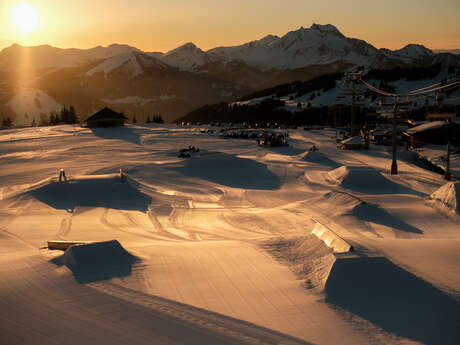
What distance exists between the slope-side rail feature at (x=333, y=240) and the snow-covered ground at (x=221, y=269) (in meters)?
0.23

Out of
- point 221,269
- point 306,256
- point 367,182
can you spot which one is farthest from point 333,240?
point 367,182

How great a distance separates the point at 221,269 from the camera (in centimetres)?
1171

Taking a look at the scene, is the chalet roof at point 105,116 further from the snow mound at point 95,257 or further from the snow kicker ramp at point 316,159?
the snow mound at point 95,257

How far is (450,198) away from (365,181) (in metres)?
7.68

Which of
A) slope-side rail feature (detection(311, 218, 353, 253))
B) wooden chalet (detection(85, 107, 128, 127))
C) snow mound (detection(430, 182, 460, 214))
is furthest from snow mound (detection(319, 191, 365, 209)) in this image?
wooden chalet (detection(85, 107, 128, 127))

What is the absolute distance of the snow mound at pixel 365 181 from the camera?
26953 mm

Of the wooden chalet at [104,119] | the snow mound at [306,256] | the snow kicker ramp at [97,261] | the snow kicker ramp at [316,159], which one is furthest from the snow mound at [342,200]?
the wooden chalet at [104,119]

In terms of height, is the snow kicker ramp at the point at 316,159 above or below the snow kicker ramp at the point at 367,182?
above

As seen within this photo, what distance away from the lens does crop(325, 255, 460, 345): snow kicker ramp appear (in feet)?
27.9

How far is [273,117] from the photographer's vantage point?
5020 inches

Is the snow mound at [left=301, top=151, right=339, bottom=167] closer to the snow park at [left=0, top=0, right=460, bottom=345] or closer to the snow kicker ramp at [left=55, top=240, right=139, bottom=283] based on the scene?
the snow park at [left=0, top=0, right=460, bottom=345]

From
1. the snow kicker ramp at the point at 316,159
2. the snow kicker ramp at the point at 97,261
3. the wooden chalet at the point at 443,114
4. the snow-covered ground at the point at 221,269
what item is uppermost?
the wooden chalet at the point at 443,114

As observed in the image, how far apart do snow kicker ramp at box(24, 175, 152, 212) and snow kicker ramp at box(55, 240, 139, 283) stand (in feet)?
33.1

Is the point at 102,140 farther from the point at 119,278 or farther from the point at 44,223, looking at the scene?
the point at 119,278
